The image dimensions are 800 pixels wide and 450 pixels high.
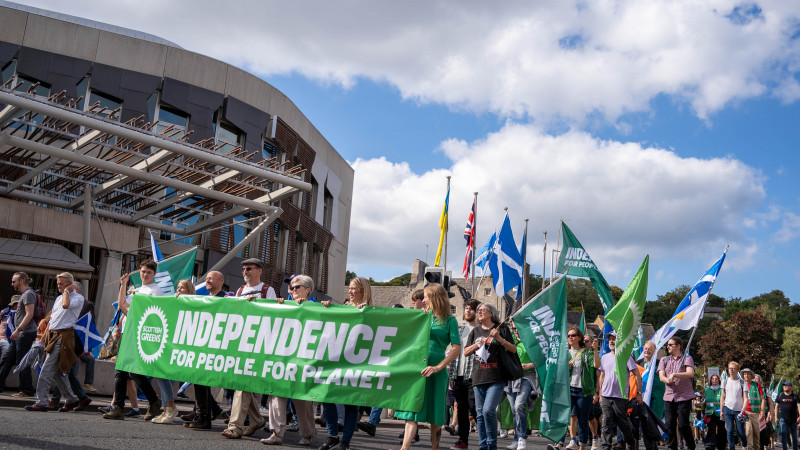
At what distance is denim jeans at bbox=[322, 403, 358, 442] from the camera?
25.1 ft

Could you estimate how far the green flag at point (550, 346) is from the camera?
9508 millimetres

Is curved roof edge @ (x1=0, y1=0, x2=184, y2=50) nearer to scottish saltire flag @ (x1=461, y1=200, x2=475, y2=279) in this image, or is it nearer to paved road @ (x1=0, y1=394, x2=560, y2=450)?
scottish saltire flag @ (x1=461, y1=200, x2=475, y2=279)

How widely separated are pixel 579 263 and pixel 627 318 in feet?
9.89

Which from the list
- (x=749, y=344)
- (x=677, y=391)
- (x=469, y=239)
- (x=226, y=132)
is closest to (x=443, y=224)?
(x=469, y=239)

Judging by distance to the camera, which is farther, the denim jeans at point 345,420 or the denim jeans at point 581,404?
the denim jeans at point 581,404

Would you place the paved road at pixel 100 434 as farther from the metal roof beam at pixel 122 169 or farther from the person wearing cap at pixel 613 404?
the metal roof beam at pixel 122 169

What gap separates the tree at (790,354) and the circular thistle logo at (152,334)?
2530 inches

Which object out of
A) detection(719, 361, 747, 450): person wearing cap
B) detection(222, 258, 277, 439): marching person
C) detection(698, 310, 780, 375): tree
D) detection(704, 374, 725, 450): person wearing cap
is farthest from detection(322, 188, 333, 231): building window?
detection(698, 310, 780, 375): tree

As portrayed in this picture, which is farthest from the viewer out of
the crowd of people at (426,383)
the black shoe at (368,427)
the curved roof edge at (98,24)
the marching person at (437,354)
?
the curved roof edge at (98,24)

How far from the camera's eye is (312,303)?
26.9 feet

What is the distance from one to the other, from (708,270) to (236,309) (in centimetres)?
757

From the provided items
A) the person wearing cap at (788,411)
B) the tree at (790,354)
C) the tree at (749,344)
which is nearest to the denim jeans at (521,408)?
the person wearing cap at (788,411)

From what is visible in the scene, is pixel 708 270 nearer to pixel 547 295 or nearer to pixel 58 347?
pixel 547 295

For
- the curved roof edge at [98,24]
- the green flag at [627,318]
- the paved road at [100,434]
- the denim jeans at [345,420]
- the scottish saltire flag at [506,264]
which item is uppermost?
the curved roof edge at [98,24]
